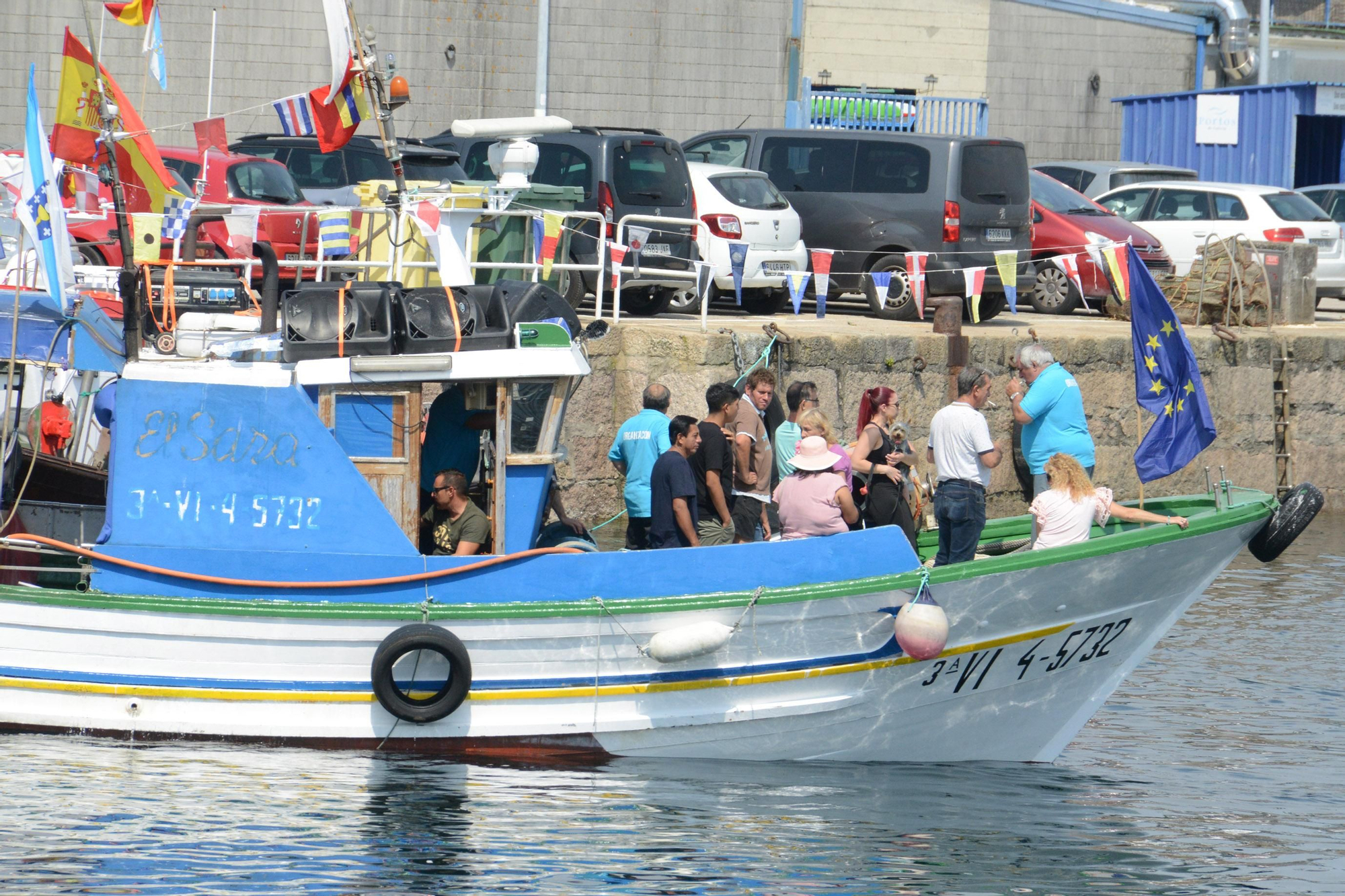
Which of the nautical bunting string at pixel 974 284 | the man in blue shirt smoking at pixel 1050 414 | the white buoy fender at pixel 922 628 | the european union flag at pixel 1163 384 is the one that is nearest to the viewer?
the white buoy fender at pixel 922 628

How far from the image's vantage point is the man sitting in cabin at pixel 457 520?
26.9 ft

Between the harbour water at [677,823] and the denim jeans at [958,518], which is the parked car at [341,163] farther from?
the harbour water at [677,823]

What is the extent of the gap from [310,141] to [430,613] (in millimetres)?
10644

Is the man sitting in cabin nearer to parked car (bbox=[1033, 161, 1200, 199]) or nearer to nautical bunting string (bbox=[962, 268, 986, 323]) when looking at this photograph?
nautical bunting string (bbox=[962, 268, 986, 323])

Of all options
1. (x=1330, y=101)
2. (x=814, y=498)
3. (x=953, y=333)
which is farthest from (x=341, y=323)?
(x=1330, y=101)

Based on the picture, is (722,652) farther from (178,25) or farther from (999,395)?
(178,25)

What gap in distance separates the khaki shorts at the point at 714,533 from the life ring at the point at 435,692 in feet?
5.42

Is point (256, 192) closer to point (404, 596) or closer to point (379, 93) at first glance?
point (379, 93)

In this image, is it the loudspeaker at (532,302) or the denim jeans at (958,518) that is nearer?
the loudspeaker at (532,302)

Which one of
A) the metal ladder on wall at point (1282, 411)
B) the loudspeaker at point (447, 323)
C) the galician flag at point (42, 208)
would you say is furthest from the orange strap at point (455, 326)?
Result: the metal ladder on wall at point (1282, 411)

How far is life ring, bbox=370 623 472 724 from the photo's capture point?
7848 millimetres

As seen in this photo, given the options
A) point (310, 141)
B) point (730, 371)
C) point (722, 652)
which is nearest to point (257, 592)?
point (722, 652)

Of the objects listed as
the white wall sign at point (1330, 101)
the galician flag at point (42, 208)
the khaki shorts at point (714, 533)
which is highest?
the white wall sign at point (1330, 101)

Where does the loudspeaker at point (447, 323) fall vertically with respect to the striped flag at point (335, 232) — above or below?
below
